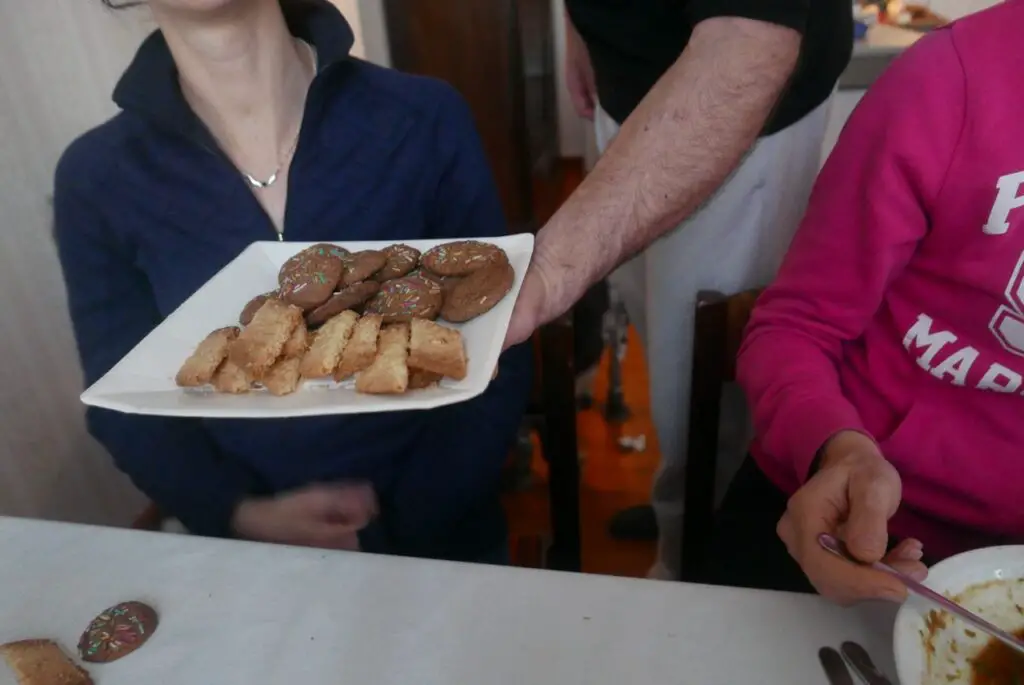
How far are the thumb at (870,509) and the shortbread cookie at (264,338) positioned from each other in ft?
1.44

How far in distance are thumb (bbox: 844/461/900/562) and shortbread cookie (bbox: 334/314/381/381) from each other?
37 cm

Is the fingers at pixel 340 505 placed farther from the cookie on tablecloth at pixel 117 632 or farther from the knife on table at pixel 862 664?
the knife on table at pixel 862 664

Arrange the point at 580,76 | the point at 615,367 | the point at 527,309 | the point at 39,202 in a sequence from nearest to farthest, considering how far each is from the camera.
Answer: the point at 527,309 → the point at 39,202 → the point at 580,76 → the point at 615,367

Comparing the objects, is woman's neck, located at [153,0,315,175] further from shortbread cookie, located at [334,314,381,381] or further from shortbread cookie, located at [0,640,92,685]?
shortbread cookie, located at [0,640,92,685]

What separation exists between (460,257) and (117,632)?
40 centimetres

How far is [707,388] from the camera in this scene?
2.59ft

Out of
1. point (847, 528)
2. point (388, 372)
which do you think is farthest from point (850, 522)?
point (388, 372)

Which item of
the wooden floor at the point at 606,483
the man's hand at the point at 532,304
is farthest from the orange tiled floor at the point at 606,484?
the man's hand at the point at 532,304

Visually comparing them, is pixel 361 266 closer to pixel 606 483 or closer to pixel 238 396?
pixel 238 396

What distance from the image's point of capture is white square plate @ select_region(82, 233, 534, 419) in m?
0.54

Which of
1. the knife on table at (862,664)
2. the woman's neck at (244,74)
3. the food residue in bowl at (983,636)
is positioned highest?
the woman's neck at (244,74)

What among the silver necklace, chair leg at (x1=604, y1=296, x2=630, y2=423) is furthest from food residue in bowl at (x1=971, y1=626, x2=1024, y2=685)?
chair leg at (x1=604, y1=296, x2=630, y2=423)

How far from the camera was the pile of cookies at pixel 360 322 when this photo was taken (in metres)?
0.59

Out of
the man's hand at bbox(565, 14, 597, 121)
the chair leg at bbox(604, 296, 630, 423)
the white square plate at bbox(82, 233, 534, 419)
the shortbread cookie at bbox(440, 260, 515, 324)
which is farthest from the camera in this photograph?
the chair leg at bbox(604, 296, 630, 423)
